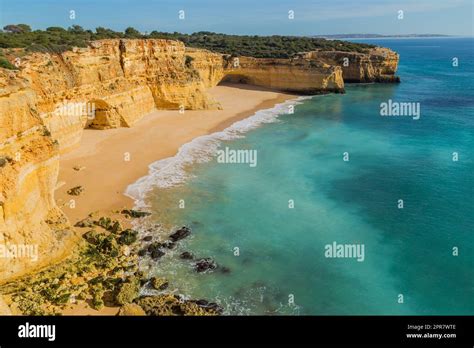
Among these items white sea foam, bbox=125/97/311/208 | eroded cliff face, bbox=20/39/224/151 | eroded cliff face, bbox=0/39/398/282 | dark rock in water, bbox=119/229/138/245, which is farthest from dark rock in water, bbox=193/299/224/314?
eroded cliff face, bbox=20/39/224/151

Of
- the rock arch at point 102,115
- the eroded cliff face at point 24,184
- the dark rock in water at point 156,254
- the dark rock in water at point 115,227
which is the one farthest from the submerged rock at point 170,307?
the rock arch at point 102,115

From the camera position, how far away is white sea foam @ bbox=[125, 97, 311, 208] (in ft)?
73.8

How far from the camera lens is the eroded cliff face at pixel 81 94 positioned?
44.3 feet

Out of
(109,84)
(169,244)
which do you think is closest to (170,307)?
(169,244)

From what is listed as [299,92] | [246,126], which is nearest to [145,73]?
[246,126]

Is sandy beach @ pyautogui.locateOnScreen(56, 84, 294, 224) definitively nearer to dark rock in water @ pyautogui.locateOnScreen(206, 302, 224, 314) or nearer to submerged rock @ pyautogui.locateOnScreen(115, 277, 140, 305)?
submerged rock @ pyautogui.locateOnScreen(115, 277, 140, 305)

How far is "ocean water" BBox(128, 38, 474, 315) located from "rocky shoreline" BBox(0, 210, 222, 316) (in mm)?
667

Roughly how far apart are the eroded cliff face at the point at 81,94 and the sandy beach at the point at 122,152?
140cm

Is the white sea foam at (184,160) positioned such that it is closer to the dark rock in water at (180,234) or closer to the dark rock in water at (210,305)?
the dark rock in water at (180,234)

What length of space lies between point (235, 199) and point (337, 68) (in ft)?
131

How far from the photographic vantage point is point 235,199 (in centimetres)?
2162

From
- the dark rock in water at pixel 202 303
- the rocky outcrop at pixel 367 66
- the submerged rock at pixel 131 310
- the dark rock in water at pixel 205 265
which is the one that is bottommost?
the dark rock in water at pixel 202 303

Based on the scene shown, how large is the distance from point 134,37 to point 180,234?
1312 inches
